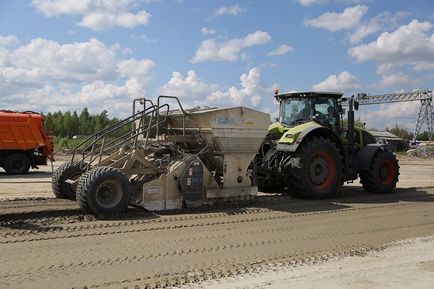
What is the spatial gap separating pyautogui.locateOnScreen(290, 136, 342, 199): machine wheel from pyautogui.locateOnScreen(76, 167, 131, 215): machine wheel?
150 inches

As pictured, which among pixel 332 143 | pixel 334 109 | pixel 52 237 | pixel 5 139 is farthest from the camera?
pixel 5 139

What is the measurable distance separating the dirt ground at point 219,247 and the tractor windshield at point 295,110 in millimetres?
2429

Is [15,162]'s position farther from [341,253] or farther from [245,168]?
[341,253]

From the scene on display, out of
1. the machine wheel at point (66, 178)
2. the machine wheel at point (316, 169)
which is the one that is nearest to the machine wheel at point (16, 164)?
the machine wheel at point (66, 178)

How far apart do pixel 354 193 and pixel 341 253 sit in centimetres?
585

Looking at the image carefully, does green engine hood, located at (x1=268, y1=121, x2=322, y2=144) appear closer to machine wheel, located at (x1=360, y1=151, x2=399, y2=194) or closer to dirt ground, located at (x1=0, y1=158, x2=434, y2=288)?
dirt ground, located at (x1=0, y1=158, x2=434, y2=288)

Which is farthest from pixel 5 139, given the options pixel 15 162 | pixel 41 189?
pixel 41 189

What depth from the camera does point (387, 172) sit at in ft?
40.0

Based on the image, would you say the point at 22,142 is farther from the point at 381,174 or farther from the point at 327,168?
the point at 381,174

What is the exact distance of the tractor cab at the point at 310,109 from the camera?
1121 cm

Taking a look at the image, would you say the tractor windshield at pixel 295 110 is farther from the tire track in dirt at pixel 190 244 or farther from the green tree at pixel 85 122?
the green tree at pixel 85 122

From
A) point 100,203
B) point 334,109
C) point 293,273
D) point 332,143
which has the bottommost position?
point 293,273

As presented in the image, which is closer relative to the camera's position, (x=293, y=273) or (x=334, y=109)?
(x=293, y=273)

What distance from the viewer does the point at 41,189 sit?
39.2 ft
